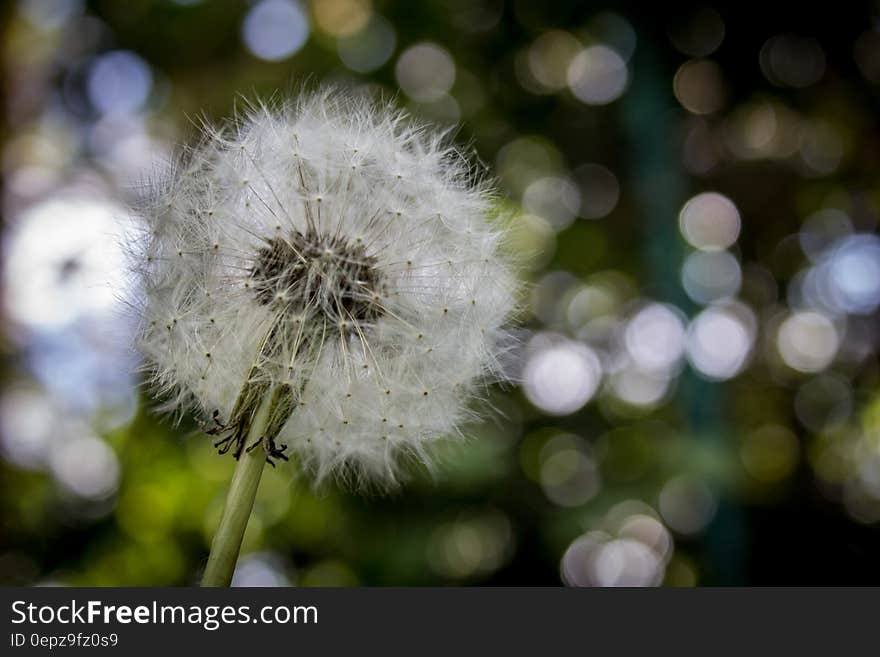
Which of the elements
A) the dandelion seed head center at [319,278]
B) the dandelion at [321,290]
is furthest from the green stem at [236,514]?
the dandelion seed head center at [319,278]

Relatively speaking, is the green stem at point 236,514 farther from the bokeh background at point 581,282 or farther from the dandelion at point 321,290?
the bokeh background at point 581,282

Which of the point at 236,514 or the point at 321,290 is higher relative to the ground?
the point at 321,290

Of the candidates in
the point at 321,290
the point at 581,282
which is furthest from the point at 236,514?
the point at 581,282

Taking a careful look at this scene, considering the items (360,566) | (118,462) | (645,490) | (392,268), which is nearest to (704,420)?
(645,490)

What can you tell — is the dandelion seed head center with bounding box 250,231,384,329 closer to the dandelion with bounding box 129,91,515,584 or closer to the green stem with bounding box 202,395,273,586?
the dandelion with bounding box 129,91,515,584

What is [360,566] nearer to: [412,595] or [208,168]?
[412,595]

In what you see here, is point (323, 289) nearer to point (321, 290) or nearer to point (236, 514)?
point (321, 290)
